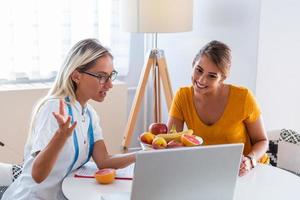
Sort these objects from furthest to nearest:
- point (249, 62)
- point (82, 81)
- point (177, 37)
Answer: point (177, 37), point (249, 62), point (82, 81)

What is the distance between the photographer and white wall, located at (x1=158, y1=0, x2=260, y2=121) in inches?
106

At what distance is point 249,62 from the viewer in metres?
2.72

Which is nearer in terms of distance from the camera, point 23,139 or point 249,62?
point 249,62

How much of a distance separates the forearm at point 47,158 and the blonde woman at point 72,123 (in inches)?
0.8

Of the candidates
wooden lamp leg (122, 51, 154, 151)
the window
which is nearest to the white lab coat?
wooden lamp leg (122, 51, 154, 151)

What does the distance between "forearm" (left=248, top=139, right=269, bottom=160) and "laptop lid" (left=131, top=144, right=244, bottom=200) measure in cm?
68

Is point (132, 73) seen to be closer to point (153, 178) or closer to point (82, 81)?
point (82, 81)

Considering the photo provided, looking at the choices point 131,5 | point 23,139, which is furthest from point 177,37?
point 23,139

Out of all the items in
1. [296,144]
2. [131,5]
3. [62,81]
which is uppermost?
[131,5]

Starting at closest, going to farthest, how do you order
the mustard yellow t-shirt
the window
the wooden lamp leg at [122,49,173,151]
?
the mustard yellow t-shirt
the wooden lamp leg at [122,49,173,151]
the window

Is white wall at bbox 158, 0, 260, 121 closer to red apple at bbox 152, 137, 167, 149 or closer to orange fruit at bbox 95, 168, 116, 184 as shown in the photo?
red apple at bbox 152, 137, 167, 149

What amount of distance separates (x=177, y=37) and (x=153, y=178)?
7.69 ft

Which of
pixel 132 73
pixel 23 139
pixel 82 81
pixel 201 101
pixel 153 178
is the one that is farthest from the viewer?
pixel 132 73

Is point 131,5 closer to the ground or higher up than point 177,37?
higher up
